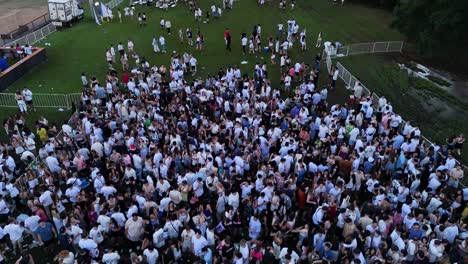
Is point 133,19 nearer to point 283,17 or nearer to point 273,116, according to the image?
point 283,17

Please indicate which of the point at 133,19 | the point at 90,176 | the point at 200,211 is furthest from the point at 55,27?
the point at 200,211

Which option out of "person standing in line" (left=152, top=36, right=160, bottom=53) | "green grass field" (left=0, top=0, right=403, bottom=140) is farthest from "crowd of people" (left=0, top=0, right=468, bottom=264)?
"person standing in line" (left=152, top=36, right=160, bottom=53)

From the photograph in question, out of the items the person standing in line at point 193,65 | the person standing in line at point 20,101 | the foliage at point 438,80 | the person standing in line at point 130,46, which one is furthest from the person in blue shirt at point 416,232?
the person standing in line at point 130,46

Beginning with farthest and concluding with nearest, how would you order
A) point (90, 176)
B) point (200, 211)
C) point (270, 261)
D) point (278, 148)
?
point (278, 148) < point (90, 176) < point (200, 211) < point (270, 261)

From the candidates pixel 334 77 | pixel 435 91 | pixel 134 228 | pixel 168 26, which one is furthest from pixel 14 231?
pixel 435 91

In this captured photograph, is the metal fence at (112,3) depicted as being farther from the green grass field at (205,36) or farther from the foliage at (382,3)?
the foliage at (382,3)

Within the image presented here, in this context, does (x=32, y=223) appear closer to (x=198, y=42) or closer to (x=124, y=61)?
(x=124, y=61)

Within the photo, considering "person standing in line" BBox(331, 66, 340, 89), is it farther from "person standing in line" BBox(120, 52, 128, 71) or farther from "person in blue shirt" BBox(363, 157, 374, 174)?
"person standing in line" BBox(120, 52, 128, 71)
